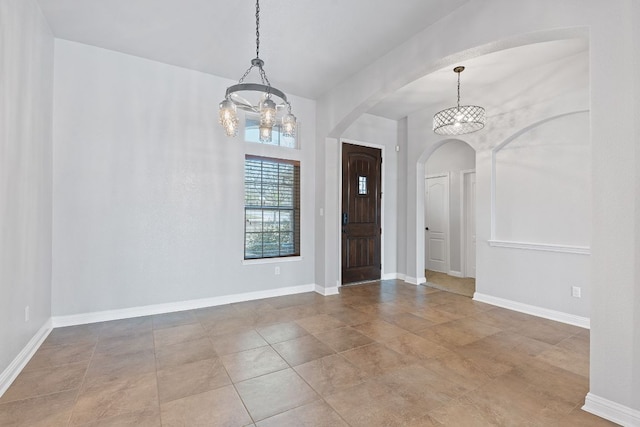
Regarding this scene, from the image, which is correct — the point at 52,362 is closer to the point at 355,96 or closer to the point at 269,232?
the point at 269,232

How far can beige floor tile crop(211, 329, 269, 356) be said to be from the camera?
2842 mm

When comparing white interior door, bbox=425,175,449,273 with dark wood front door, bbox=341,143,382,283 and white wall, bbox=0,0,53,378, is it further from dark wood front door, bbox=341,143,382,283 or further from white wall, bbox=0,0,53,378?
white wall, bbox=0,0,53,378

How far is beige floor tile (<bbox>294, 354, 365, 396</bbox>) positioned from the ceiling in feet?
10.6

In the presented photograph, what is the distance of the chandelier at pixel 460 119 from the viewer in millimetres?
3801

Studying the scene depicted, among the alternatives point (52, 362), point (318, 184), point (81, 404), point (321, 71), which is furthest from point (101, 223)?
point (321, 71)

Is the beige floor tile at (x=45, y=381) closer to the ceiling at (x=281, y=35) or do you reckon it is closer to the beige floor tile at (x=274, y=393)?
the beige floor tile at (x=274, y=393)

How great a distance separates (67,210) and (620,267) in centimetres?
500

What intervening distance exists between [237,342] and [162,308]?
58.5 inches

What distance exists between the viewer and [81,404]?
2.01m

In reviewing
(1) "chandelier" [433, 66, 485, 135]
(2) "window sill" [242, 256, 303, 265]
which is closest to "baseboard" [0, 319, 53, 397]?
(2) "window sill" [242, 256, 303, 265]

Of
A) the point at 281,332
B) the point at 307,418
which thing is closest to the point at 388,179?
the point at 281,332

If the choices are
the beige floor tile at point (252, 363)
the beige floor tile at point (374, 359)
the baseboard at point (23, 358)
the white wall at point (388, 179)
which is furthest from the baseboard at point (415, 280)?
the baseboard at point (23, 358)

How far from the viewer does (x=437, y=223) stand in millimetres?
6855

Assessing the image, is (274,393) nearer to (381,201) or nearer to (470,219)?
(381,201)
